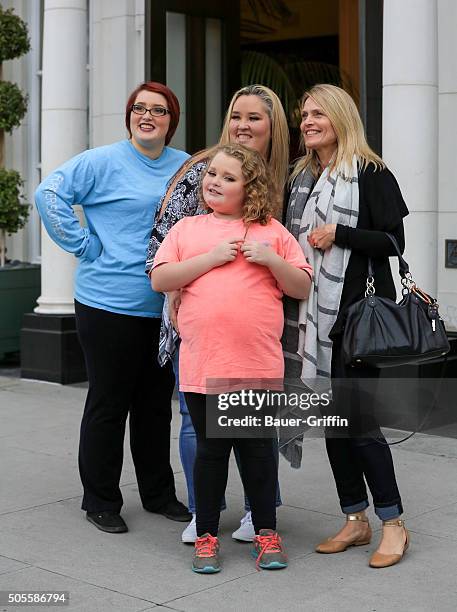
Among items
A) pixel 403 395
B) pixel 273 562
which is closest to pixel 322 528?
pixel 273 562

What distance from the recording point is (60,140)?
890 cm

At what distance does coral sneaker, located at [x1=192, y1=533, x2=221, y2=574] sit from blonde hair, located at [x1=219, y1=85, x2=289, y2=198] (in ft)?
4.61

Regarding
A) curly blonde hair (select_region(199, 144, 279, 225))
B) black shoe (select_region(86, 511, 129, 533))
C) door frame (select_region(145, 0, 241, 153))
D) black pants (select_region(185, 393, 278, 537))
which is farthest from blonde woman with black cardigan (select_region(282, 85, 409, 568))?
door frame (select_region(145, 0, 241, 153))

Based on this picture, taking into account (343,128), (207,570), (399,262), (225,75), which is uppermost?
(225,75)

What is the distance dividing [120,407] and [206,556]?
934 mm

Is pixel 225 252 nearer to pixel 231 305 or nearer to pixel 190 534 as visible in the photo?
pixel 231 305

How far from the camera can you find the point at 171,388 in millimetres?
5352

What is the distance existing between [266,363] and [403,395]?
3.04 metres

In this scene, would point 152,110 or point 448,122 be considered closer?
point 152,110

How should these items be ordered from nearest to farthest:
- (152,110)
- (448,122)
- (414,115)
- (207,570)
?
(207,570)
(152,110)
(414,115)
(448,122)

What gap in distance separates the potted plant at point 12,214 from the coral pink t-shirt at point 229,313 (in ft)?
18.1

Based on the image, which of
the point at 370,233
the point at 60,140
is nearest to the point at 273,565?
the point at 370,233

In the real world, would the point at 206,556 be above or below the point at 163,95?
below

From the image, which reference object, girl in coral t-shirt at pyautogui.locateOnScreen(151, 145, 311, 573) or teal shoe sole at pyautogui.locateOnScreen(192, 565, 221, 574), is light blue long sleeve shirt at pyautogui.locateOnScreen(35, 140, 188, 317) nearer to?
girl in coral t-shirt at pyautogui.locateOnScreen(151, 145, 311, 573)
